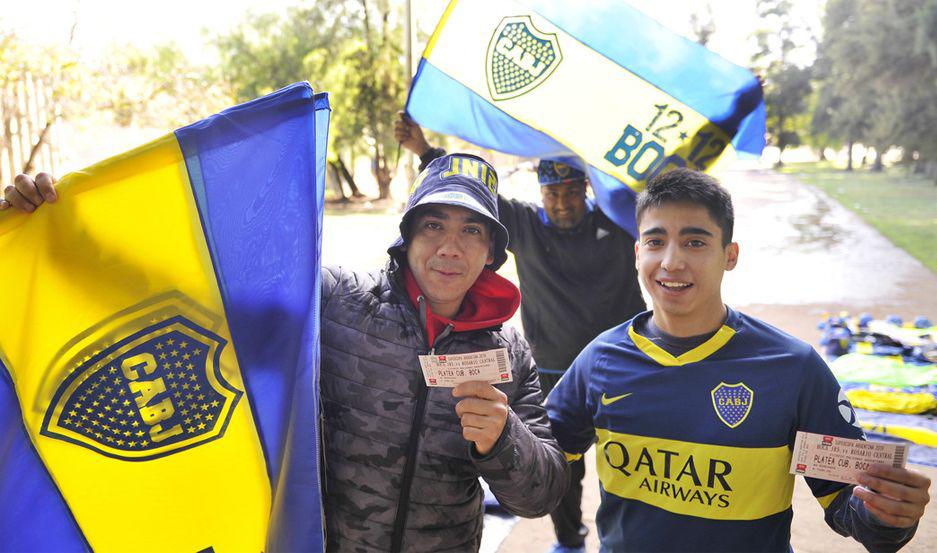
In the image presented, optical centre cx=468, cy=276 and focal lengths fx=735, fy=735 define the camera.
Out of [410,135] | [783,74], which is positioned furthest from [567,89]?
[783,74]

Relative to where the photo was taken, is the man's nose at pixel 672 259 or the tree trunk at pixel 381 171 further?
the tree trunk at pixel 381 171

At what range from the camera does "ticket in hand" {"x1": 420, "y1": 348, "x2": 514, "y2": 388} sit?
188 centimetres

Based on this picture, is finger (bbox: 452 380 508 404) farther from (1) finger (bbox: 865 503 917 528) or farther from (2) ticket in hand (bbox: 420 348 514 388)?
(1) finger (bbox: 865 503 917 528)

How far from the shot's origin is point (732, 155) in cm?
402

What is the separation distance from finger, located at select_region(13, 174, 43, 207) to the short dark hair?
5.96 ft

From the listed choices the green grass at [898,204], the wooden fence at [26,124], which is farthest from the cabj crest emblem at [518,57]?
the green grass at [898,204]

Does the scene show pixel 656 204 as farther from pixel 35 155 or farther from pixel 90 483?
pixel 35 155

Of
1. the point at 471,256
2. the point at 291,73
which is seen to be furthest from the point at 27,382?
the point at 291,73

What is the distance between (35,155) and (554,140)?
10.9 metres

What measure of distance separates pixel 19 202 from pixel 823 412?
230cm

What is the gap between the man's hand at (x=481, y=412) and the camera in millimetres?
1938

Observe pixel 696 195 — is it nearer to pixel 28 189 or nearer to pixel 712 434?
pixel 712 434

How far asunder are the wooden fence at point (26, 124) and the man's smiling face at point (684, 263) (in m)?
11.7

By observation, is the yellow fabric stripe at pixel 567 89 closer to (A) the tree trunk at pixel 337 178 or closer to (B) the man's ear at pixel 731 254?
(B) the man's ear at pixel 731 254
